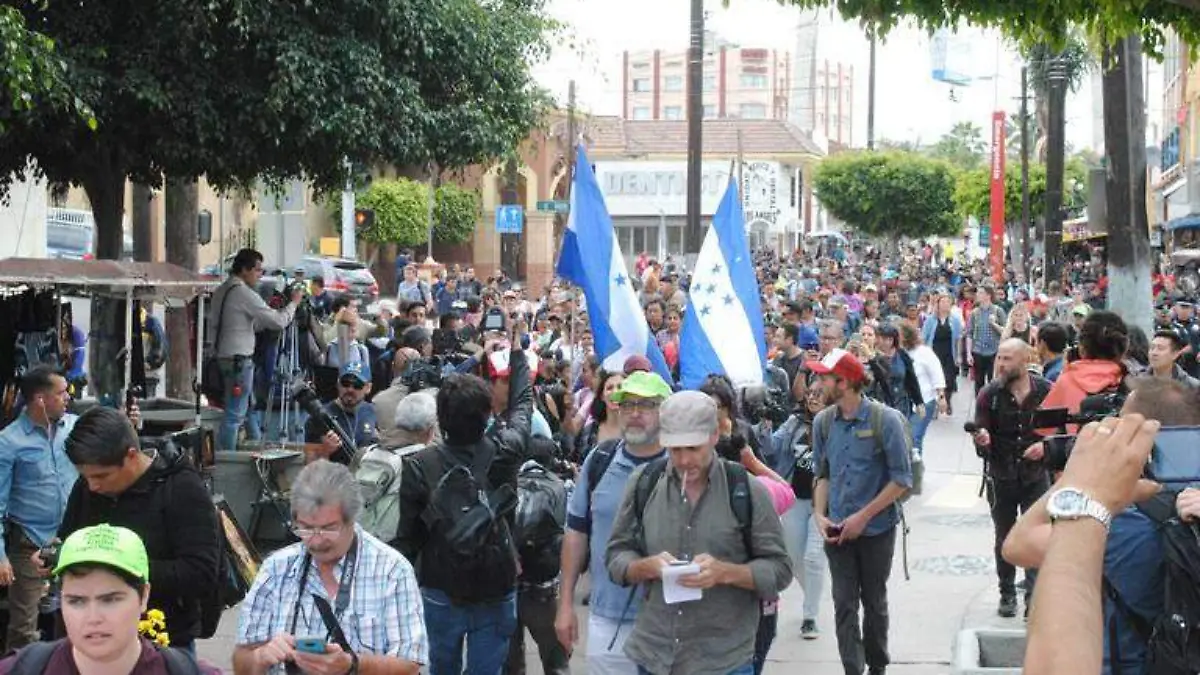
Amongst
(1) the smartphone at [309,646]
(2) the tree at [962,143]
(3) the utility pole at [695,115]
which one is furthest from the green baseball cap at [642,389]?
(2) the tree at [962,143]

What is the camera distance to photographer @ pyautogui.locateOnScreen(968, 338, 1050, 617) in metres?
10.6

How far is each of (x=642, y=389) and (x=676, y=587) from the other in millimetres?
1090

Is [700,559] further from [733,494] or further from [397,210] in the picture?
[397,210]

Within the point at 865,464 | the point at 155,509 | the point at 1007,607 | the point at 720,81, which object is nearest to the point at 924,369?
the point at 1007,607

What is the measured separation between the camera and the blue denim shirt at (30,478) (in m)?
9.05

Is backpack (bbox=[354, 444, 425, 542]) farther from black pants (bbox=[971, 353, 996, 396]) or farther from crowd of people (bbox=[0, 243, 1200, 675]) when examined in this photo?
black pants (bbox=[971, 353, 996, 396])

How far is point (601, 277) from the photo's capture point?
11750 mm

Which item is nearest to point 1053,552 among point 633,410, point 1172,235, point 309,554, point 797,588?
Result: point 309,554

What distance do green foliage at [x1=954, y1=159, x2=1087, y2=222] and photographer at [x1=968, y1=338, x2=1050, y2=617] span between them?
51059 mm

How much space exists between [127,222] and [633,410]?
35.7 metres

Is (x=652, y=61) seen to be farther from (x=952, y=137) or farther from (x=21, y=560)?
(x=21, y=560)

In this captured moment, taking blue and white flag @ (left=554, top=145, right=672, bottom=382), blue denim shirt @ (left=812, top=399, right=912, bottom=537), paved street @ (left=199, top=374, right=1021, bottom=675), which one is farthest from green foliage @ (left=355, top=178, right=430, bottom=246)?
blue denim shirt @ (left=812, top=399, right=912, bottom=537)

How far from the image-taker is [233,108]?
13.9 metres

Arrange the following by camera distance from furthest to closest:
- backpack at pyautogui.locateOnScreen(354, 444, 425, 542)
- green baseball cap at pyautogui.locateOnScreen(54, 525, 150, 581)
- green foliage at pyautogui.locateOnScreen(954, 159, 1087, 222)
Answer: green foliage at pyautogui.locateOnScreen(954, 159, 1087, 222) < backpack at pyautogui.locateOnScreen(354, 444, 425, 542) < green baseball cap at pyautogui.locateOnScreen(54, 525, 150, 581)
